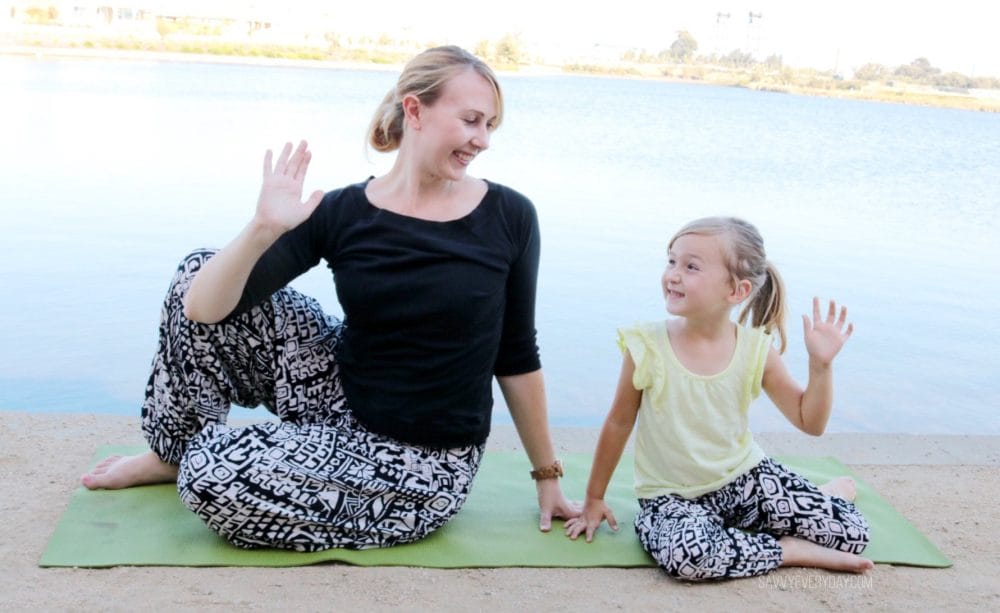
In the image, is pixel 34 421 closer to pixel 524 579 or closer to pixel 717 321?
pixel 524 579

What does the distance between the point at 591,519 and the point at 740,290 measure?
2.17 ft

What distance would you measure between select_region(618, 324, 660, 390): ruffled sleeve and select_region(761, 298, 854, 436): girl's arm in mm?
279

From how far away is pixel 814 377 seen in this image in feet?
8.55

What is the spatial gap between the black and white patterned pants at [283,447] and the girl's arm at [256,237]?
0.36 ft

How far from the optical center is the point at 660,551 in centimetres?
254

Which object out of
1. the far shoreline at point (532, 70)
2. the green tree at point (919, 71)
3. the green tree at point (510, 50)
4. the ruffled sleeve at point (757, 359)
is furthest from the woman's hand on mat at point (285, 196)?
the green tree at point (919, 71)

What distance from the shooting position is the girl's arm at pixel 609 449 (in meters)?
2.71

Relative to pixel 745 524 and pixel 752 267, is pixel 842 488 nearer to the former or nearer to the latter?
pixel 745 524

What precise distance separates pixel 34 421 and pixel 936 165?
15.7 metres

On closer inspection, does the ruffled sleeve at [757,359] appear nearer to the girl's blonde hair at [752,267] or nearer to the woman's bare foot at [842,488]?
the girl's blonde hair at [752,267]

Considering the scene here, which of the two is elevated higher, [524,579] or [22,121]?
[524,579]

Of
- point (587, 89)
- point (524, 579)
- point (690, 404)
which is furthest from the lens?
point (587, 89)

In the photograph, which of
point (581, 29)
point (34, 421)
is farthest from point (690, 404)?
point (581, 29)

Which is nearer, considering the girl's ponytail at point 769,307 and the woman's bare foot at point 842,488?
the girl's ponytail at point 769,307
